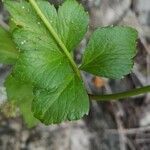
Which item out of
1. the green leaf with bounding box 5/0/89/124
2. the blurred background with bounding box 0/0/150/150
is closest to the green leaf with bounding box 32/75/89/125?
the green leaf with bounding box 5/0/89/124

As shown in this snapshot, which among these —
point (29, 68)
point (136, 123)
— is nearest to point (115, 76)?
point (29, 68)

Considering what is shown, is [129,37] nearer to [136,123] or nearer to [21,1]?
[21,1]

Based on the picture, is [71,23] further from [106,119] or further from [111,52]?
[106,119]

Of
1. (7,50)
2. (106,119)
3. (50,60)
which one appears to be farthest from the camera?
(106,119)

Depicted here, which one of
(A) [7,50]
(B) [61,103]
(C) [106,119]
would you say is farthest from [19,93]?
(C) [106,119]

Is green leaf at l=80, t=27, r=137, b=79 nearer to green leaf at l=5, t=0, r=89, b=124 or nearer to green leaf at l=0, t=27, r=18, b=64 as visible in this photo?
green leaf at l=5, t=0, r=89, b=124

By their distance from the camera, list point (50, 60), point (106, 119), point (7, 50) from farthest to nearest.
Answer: point (106, 119), point (7, 50), point (50, 60)

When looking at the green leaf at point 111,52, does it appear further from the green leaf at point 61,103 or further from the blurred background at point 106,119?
the blurred background at point 106,119

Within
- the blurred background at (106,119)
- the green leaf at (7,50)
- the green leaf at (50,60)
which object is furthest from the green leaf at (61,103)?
the blurred background at (106,119)
